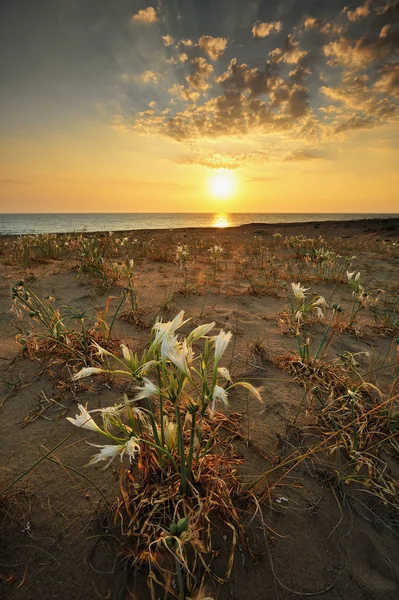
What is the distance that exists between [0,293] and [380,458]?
179 inches

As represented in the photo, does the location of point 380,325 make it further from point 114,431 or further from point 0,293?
point 0,293

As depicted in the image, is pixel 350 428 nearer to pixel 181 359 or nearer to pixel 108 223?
pixel 181 359

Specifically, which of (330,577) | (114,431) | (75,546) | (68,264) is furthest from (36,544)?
(68,264)

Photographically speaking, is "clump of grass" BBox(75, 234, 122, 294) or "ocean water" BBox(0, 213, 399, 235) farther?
"ocean water" BBox(0, 213, 399, 235)

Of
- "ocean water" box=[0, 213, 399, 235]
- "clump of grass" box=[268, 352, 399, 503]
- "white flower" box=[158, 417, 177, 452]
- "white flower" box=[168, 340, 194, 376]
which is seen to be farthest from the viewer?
"ocean water" box=[0, 213, 399, 235]

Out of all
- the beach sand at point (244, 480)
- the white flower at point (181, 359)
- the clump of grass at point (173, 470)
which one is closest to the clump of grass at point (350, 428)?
the beach sand at point (244, 480)

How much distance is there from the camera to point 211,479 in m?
1.29

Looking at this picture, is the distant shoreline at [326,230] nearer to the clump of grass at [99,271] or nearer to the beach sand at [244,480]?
the clump of grass at [99,271]

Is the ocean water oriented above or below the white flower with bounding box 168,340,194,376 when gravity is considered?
above

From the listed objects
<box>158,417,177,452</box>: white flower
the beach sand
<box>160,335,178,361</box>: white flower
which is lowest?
the beach sand

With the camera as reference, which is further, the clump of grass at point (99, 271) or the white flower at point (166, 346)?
the clump of grass at point (99, 271)

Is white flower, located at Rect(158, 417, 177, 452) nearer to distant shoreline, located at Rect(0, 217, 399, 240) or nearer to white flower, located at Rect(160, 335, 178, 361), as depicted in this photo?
white flower, located at Rect(160, 335, 178, 361)

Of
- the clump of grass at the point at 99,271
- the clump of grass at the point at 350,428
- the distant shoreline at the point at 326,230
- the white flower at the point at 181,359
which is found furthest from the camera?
the distant shoreline at the point at 326,230

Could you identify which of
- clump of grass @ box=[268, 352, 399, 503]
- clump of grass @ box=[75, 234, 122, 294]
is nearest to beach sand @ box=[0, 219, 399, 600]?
clump of grass @ box=[268, 352, 399, 503]
